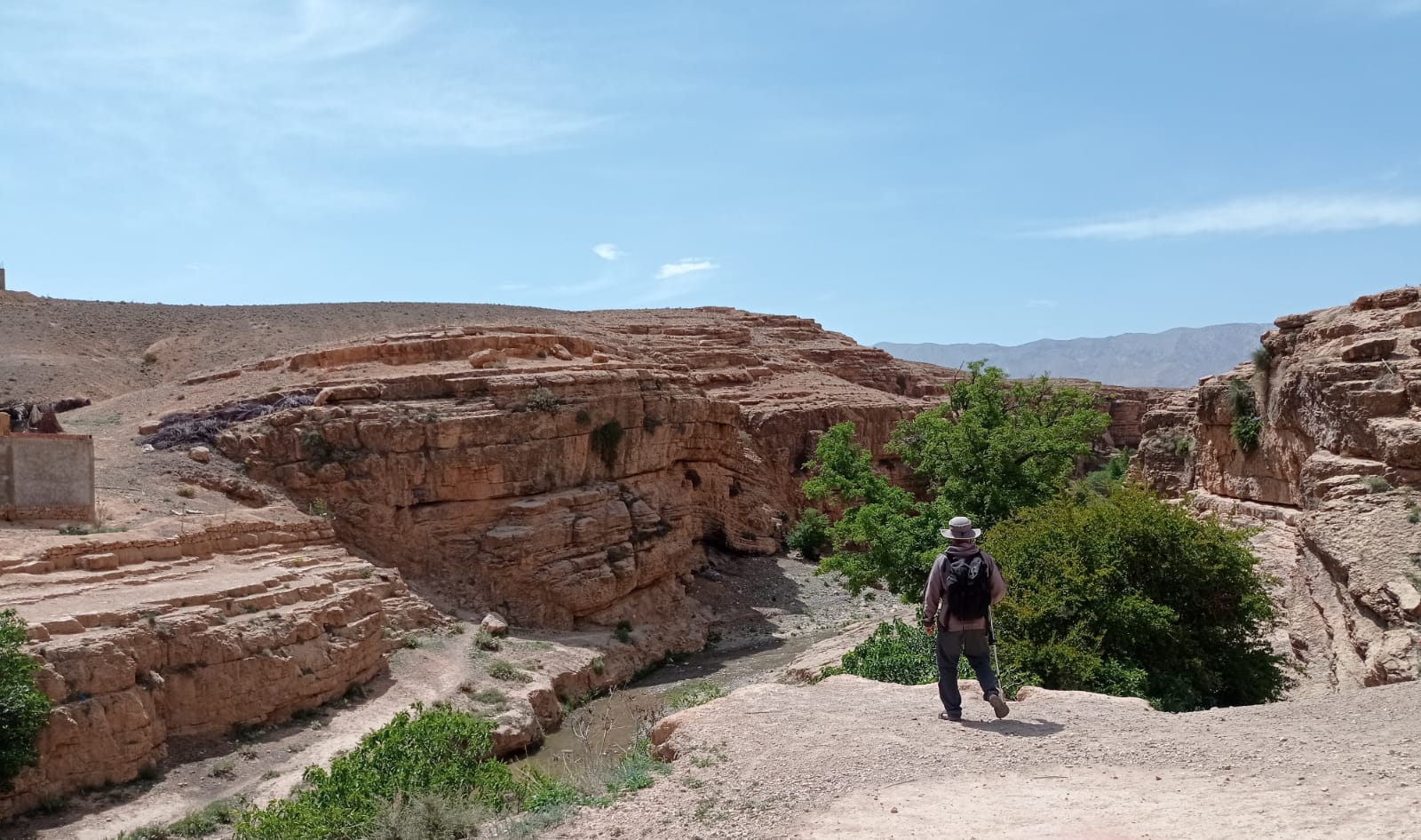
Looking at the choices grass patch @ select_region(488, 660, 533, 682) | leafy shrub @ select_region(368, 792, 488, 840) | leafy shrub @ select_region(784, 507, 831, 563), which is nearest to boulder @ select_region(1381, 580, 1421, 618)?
leafy shrub @ select_region(368, 792, 488, 840)

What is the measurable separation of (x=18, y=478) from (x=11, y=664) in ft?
21.5

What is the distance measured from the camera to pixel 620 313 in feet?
214

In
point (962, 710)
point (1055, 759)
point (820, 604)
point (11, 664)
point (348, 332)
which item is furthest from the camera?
point (348, 332)

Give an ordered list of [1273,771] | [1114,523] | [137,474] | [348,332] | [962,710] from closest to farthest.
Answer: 1. [1273,771]
2. [962,710]
3. [1114,523]
4. [137,474]
5. [348,332]

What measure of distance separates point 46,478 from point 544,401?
11.1 metres

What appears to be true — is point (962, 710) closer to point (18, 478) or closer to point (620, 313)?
point (18, 478)

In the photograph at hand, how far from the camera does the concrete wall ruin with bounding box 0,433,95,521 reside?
1836cm

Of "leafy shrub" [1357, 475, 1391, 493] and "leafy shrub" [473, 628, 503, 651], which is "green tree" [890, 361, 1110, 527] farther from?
"leafy shrub" [473, 628, 503, 651]

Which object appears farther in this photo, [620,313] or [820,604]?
[620,313]

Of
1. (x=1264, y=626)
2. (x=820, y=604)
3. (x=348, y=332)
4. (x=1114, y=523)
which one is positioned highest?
(x=348, y=332)

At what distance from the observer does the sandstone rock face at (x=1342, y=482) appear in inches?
472

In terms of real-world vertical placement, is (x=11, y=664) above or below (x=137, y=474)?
below

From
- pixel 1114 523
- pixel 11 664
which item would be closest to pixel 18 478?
pixel 11 664

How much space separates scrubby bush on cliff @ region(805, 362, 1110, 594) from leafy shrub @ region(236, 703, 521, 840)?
30.2ft
